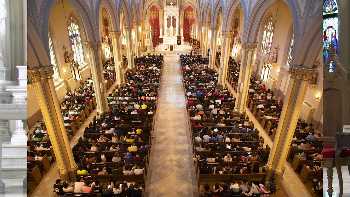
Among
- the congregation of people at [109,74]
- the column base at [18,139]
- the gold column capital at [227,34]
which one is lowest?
the column base at [18,139]

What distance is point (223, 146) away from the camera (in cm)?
1695

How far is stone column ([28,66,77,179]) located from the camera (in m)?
13.3

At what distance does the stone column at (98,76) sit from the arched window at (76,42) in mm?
9582

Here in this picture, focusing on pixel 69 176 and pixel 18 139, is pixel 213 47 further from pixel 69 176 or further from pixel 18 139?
pixel 18 139

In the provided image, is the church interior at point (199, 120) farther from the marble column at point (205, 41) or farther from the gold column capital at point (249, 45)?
the marble column at point (205, 41)

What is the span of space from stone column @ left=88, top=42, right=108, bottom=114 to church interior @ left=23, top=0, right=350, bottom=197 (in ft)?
0.21

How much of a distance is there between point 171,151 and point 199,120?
2810 millimetres

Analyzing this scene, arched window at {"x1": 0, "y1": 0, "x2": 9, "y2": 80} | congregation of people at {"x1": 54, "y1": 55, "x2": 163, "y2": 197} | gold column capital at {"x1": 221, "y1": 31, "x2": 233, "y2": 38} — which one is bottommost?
congregation of people at {"x1": 54, "y1": 55, "x2": 163, "y2": 197}

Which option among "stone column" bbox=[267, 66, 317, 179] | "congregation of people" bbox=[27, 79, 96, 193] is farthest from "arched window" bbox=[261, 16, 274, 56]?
"stone column" bbox=[267, 66, 317, 179]

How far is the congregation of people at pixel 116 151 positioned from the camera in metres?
13.7

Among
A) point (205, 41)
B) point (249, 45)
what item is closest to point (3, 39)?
point (249, 45)

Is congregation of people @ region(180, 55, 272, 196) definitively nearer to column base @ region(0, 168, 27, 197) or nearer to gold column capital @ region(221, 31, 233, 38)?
gold column capital @ region(221, 31, 233, 38)

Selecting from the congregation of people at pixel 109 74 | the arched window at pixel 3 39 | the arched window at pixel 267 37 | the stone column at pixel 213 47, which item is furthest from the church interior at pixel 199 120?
the stone column at pixel 213 47

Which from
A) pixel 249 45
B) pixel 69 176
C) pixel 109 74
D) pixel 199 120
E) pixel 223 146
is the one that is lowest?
pixel 69 176
